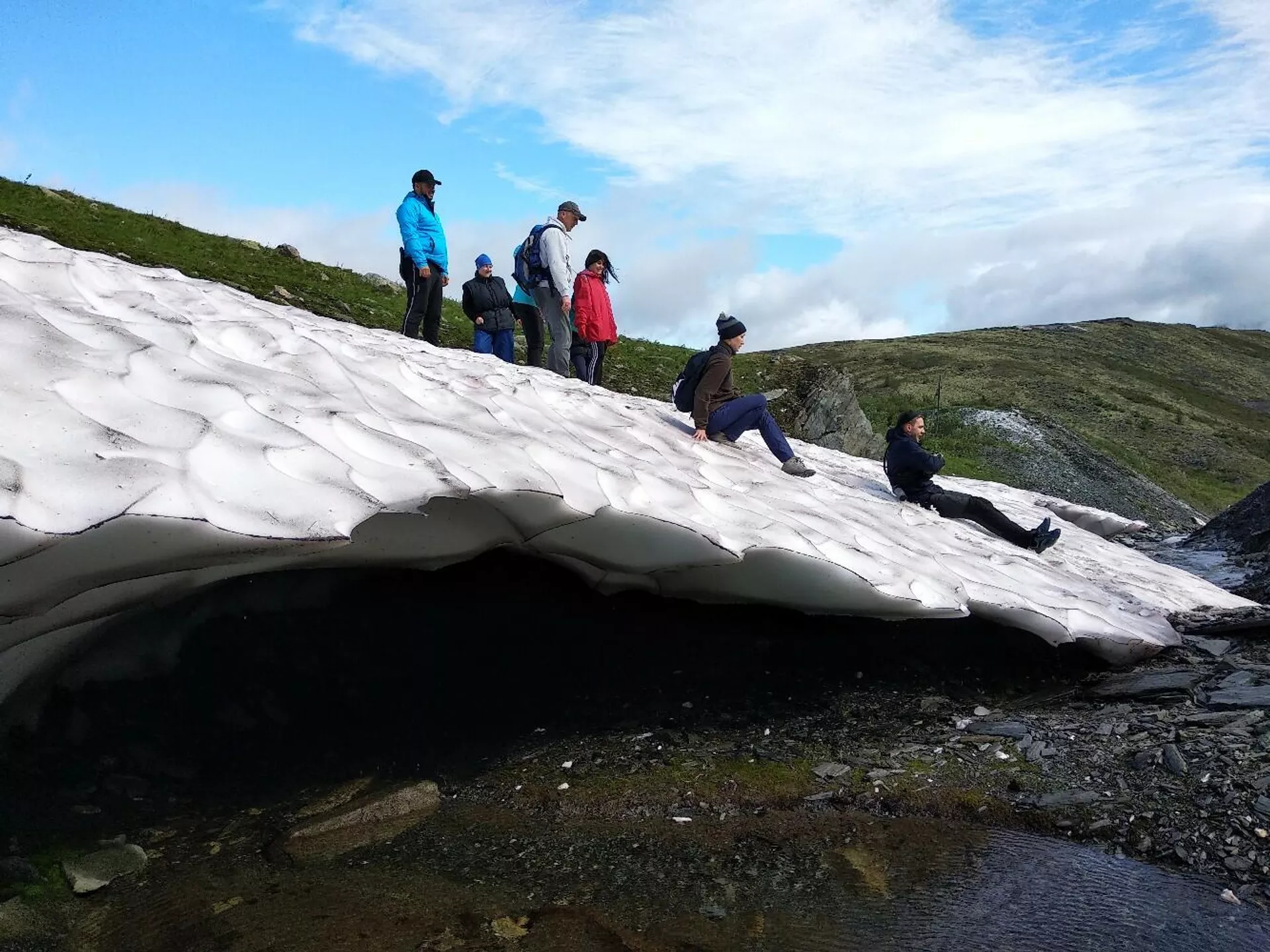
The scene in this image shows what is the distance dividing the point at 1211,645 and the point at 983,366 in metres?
66.3

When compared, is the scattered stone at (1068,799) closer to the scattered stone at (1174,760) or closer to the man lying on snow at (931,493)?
the scattered stone at (1174,760)

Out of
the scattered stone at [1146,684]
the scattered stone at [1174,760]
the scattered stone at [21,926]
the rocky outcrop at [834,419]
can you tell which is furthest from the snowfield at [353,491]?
the rocky outcrop at [834,419]

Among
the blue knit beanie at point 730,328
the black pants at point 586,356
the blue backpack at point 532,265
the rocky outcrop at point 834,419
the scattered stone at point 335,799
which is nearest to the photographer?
the scattered stone at point 335,799

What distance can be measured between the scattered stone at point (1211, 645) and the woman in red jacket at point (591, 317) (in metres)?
8.32

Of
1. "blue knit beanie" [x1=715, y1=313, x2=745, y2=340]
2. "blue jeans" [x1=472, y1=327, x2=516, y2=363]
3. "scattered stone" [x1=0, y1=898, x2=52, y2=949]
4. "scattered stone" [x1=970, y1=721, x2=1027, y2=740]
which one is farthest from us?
"blue jeans" [x1=472, y1=327, x2=516, y2=363]

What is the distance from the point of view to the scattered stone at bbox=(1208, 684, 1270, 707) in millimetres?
6414

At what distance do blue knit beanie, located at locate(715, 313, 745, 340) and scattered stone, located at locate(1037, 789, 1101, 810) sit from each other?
20.3 feet

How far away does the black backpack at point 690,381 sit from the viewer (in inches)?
419

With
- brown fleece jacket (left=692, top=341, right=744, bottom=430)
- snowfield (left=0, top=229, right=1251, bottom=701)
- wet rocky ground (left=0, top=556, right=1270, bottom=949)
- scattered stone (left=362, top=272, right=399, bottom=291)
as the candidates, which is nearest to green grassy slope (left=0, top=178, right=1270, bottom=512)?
scattered stone (left=362, top=272, right=399, bottom=291)

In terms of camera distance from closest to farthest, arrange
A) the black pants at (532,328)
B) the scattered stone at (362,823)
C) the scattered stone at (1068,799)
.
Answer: the scattered stone at (362,823)
the scattered stone at (1068,799)
the black pants at (532,328)

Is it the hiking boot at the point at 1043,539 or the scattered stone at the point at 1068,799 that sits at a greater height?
the hiking boot at the point at 1043,539

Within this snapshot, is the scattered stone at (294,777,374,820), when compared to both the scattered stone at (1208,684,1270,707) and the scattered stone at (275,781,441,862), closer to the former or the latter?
the scattered stone at (275,781,441,862)

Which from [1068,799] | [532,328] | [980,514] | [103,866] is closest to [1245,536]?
[980,514]

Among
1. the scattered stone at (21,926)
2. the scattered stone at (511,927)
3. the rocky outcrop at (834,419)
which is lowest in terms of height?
the scattered stone at (21,926)
